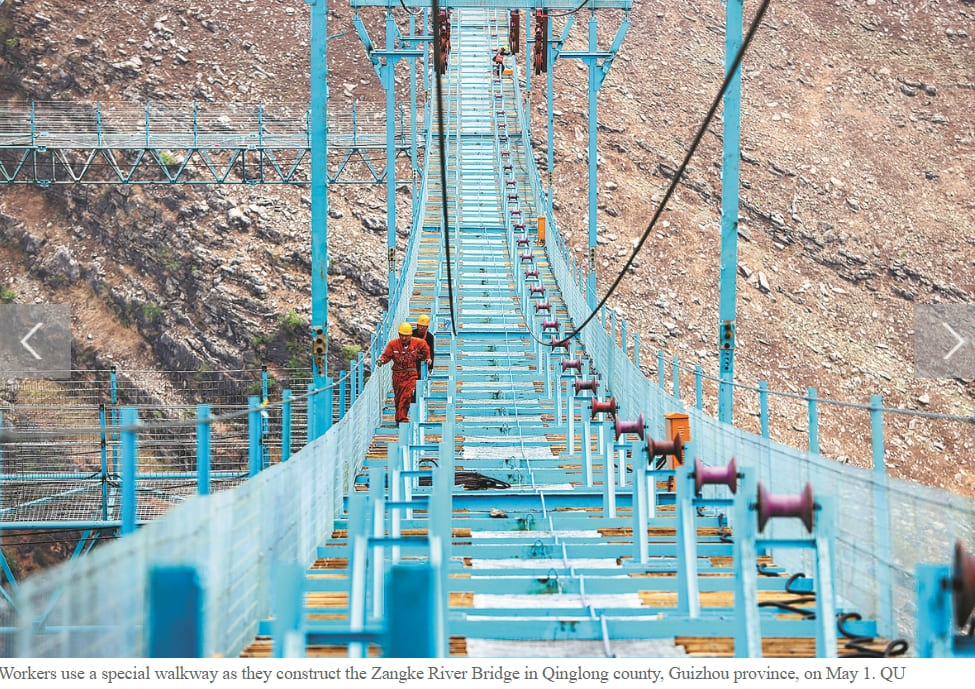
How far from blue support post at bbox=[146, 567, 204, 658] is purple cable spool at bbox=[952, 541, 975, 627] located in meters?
3.15

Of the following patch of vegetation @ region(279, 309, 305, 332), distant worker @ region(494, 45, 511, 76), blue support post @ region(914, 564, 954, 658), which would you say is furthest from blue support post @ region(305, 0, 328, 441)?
patch of vegetation @ region(279, 309, 305, 332)

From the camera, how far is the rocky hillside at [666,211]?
40.4 m

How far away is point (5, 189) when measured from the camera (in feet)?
151

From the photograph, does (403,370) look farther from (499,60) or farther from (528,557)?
(499,60)

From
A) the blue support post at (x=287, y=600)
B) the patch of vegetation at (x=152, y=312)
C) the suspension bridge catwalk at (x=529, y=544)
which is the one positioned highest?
the patch of vegetation at (x=152, y=312)

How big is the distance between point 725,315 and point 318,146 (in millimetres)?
5171

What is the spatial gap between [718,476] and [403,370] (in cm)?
758

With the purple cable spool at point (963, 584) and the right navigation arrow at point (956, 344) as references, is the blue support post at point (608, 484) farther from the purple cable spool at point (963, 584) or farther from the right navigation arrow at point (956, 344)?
the right navigation arrow at point (956, 344)

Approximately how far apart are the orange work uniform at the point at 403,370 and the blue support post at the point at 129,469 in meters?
6.52

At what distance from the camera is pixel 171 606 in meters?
4.50

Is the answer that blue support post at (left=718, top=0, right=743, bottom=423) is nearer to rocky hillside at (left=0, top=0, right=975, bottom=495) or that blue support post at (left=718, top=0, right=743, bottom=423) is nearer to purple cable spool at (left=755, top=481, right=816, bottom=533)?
purple cable spool at (left=755, top=481, right=816, bottom=533)

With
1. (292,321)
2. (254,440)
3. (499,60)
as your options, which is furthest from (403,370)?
(292,321)

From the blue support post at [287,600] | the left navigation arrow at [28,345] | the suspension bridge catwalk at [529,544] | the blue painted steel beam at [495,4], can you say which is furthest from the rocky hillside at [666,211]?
the blue support post at [287,600]
